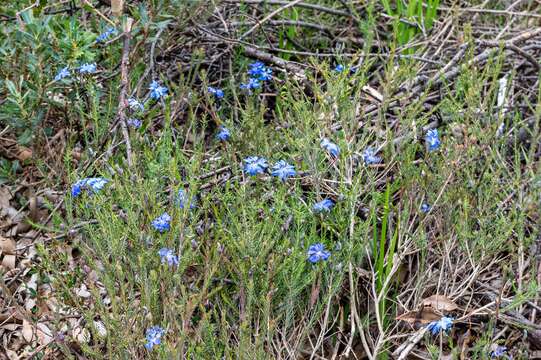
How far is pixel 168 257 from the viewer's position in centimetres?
250

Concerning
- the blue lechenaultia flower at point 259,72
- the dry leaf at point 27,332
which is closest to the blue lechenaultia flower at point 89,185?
the dry leaf at point 27,332

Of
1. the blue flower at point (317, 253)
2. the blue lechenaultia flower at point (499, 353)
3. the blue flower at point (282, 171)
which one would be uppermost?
the blue flower at point (282, 171)

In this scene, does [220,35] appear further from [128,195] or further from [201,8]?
[128,195]

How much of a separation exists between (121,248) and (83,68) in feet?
3.57

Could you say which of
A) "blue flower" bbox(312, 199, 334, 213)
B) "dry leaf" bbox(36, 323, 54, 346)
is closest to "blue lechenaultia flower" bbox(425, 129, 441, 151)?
"blue flower" bbox(312, 199, 334, 213)

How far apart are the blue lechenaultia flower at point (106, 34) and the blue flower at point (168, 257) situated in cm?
145

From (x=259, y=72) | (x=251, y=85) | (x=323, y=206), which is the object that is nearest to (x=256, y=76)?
(x=259, y=72)

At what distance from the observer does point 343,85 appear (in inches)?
119

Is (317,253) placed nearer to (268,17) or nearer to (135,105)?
(135,105)

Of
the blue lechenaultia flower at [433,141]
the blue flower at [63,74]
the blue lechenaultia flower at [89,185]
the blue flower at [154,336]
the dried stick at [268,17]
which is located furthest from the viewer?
the dried stick at [268,17]

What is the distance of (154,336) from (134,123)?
111 centimetres

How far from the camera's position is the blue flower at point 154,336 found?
2.43 meters

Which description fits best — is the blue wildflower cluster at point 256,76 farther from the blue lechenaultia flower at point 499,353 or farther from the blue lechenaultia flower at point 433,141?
the blue lechenaultia flower at point 499,353

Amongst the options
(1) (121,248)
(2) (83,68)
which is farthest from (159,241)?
(2) (83,68)
